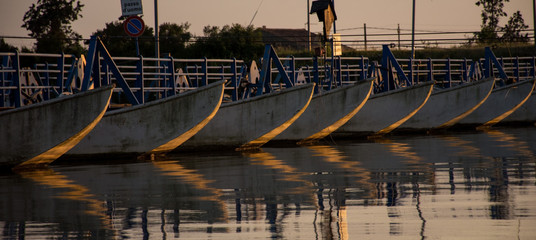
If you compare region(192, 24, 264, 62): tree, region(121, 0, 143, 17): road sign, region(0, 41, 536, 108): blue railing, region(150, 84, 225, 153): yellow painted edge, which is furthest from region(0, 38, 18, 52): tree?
region(150, 84, 225, 153): yellow painted edge

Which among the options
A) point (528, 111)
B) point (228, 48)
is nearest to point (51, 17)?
point (228, 48)

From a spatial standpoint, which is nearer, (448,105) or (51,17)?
(448,105)

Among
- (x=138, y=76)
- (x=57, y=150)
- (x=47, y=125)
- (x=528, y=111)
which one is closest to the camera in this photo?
(x=47, y=125)

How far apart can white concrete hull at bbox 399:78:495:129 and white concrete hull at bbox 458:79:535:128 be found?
178 cm

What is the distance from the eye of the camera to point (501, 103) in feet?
97.9

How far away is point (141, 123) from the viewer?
17.2 m

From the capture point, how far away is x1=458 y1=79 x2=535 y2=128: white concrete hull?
29.5 meters

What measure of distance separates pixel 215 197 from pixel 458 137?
1537 centimetres

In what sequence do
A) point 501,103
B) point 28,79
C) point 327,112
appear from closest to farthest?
point 28,79, point 327,112, point 501,103

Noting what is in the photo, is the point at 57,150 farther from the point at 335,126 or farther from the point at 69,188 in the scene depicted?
the point at 335,126

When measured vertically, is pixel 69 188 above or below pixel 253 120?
below

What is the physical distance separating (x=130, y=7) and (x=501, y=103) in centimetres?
1420

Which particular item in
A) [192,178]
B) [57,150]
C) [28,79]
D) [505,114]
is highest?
[28,79]

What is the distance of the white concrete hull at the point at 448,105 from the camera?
27.0m
